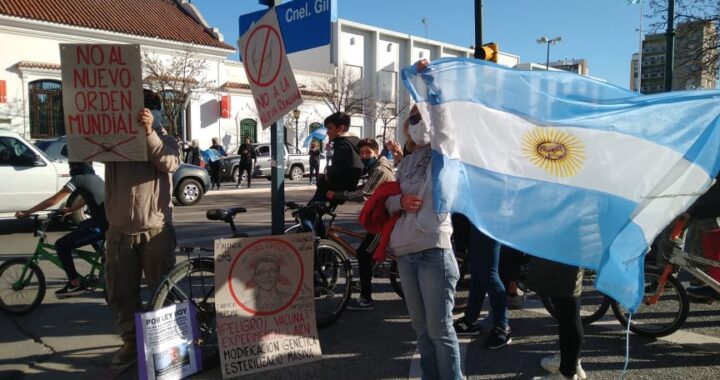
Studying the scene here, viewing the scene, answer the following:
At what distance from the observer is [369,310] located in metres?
5.46

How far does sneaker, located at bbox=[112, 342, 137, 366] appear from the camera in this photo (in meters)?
4.04

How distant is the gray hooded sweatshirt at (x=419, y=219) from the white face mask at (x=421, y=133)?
64mm

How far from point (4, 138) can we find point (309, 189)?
12.1 metres

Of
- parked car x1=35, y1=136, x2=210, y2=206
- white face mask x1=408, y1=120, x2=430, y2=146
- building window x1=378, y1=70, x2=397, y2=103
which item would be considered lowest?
parked car x1=35, y1=136, x2=210, y2=206

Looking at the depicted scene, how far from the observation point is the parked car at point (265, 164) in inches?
916

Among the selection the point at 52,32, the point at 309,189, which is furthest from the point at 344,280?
the point at 52,32

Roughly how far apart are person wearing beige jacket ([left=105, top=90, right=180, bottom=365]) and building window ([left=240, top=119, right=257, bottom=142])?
28883 mm

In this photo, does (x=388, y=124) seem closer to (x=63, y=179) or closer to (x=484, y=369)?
(x=63, y=179)

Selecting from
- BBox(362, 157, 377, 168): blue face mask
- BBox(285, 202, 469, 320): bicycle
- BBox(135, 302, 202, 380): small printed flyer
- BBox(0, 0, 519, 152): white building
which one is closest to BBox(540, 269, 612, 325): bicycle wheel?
BBox(285, 202, 469, 320): bicycle

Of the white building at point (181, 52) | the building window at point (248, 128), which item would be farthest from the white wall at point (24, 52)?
the building window at point (248, 128)

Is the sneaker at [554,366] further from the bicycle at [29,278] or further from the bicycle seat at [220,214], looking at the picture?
the bicycle at [29,278]

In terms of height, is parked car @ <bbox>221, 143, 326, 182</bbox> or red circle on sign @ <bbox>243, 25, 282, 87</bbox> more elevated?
red circle on sign @ <bbox>243, 25, 282, 87</bbox>

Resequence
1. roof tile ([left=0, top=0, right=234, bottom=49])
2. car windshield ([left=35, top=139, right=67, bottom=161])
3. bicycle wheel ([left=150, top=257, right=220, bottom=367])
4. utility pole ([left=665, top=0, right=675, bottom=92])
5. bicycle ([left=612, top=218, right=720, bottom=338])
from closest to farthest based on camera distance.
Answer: bicycle wheel ([left=150, top=257, right=220, bottom=367]) → bicycle ([left=612, top=218, right=720, bottom=338]) → utility pole ([left=665, top=0, right=675, bottom=92]) → car windshield ([left=35, top=139, right=67, bottom=161]) → roof tile ([left=0, top=0, right=234, bottom=49])

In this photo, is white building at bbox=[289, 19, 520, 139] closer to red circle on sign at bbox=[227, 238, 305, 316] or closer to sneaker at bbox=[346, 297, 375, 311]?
sneaker at bbox=[346, 297, 375, 311]
